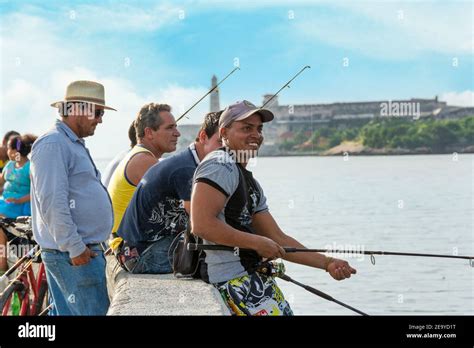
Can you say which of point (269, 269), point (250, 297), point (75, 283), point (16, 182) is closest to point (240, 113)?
point (269, 269)

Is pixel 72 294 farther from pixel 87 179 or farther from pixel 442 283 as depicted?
pixel 442 283

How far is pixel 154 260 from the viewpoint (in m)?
5.95

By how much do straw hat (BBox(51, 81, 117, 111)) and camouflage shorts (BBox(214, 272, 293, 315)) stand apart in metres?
1.34

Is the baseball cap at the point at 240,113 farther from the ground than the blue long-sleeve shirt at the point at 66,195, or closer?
farther from the ground

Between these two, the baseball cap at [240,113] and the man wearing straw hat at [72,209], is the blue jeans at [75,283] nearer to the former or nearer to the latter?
the man wearing straw hat at [72,209]

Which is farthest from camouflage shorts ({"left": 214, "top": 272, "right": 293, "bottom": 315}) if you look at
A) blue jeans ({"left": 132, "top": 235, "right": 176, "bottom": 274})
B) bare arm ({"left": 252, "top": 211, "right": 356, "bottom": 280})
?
blue jeans ({"left": 132, "top": 235, "right": 176, "bottom": 274})

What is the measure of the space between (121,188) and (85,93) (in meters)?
1.25

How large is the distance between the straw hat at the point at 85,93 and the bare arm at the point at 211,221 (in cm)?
116

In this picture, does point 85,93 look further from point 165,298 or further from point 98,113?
point 165,298

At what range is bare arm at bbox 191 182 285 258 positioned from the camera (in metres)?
4.55

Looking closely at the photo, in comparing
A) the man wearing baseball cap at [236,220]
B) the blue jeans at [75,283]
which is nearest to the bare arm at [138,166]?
the blue jeans at [75,283]

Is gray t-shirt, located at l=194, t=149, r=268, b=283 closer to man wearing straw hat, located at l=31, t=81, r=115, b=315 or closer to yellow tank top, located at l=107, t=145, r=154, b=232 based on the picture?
man wearing straw hat, located at l=31, t=81, r=115, b=315

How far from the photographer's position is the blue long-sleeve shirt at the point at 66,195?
5055 millimetres

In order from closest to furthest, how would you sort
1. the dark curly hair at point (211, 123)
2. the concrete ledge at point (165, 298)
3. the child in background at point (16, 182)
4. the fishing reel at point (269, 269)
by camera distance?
the concrete ledge at point (165, 298)
the fishing reel at point (269, 269)
the dark curly hair at point (211, 123)
the child in background at point (16, 182)
